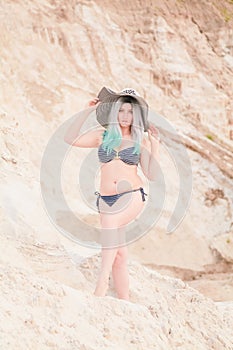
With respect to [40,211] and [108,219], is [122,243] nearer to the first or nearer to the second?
[108,219]

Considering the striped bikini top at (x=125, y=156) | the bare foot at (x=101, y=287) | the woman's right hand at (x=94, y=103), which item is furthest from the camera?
the woman's right hand at (x=94, y=103)

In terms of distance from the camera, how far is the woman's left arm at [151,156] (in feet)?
13.7

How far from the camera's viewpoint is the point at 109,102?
427cm

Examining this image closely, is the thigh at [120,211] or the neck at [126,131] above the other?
the neck at [126,131]

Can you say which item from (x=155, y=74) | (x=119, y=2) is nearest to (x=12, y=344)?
(x=155, y=74)

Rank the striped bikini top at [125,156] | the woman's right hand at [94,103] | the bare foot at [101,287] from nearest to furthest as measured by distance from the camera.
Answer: the bare foot at [101,287], the striped bikini top at [125,156], the woman's right hand at [94,103]

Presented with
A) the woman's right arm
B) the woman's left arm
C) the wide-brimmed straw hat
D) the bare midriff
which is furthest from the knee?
the wide-brimmed straw hat

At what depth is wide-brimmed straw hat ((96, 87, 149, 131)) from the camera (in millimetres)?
4246

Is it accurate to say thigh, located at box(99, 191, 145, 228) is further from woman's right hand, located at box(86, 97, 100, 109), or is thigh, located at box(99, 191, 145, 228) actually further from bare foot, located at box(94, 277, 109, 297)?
woman's right hand, located at box(86, 97, 100, 109)

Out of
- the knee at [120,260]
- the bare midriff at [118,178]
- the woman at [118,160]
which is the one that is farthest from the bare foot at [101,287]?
the bare midriff at [118,178]

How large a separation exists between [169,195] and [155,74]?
3.92 meters

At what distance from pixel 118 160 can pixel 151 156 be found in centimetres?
24

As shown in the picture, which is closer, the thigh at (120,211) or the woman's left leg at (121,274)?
the thigh at (120,211)

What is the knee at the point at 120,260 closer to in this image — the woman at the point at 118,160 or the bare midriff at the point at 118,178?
the woman at the point at 118,160
